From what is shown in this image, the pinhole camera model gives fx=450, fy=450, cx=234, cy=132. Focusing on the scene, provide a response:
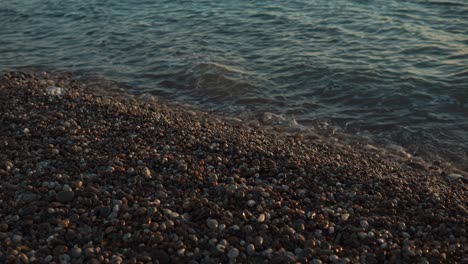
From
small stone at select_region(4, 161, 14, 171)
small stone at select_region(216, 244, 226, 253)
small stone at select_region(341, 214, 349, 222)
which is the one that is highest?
small stone at select_region(4, 161, 14, 171)

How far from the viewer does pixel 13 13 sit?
2067 centimetres

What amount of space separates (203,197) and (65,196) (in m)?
1.86

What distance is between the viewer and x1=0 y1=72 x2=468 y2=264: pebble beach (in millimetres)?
5355

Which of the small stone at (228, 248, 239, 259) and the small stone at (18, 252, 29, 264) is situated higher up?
the small stone at (18, 252, 29, 264)

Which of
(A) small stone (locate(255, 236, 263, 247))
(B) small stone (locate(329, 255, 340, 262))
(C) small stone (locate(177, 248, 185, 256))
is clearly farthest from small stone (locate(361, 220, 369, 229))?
(C) small stone (locate(177, 248, 185, 256))

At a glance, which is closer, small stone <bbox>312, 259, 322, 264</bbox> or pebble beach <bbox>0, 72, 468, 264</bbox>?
small stone <bbox>312, 259, 322, 264</bbox>

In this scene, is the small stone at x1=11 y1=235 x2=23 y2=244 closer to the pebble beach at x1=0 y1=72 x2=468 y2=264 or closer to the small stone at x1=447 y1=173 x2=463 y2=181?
the pebble beach at x1=0 y1=72 x2=468 y2=264

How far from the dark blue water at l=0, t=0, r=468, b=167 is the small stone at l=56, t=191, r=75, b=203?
18.5ft

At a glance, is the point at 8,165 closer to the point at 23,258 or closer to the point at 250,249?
the point at 23,258

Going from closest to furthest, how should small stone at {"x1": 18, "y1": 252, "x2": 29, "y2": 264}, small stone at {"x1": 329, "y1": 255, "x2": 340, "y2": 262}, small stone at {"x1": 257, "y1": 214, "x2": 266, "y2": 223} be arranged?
small stone at {"x1": 18, "y1": 252, "x2": 29, "y2": 264} → small stone at {"x1": 329, "y1": 255, "x2": 340, "y2": 262} → small stone at {"x1": 257, "y1": 214, "x2": 266, "y2": 223}

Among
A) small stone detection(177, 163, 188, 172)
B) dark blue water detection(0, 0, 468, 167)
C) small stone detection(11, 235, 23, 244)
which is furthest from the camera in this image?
dark blue water detection(0, 0, 468, 167)

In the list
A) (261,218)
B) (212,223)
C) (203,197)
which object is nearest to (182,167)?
(203,197)

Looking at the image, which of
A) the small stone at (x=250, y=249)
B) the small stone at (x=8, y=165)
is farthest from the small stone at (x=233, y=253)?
the small stone at (x=8, y=165)

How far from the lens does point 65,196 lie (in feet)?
19.8
